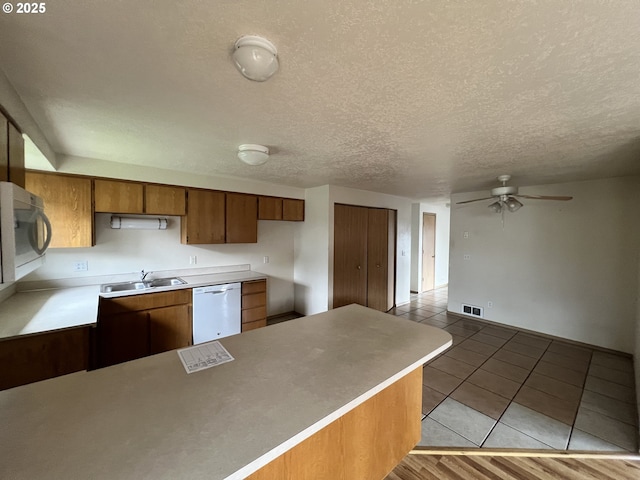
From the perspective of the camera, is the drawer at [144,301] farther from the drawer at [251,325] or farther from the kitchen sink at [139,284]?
the drawer at [251,325]

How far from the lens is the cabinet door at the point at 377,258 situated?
4.67 m

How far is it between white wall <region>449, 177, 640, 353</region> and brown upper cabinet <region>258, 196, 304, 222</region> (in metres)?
3.02

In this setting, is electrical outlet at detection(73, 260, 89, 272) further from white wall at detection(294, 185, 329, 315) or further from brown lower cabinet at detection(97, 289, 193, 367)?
white wall at detection(294, 185, 329, 315)

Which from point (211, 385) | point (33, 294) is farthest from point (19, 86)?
point (33, 294)

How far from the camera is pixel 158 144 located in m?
2.25

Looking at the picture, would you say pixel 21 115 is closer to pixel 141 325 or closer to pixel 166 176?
pixel 166 176

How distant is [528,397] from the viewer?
2.41 metres

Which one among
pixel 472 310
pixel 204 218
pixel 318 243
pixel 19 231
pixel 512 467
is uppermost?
pixel 204 218

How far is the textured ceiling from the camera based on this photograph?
2.95 ft

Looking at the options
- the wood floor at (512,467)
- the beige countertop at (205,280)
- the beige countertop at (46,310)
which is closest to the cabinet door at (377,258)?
the beige countertop at (205,280)

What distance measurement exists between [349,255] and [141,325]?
2.98 m

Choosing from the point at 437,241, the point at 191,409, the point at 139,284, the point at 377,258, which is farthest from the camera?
the point at 437,241

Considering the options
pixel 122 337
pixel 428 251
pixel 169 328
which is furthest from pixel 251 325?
pixel 428 251

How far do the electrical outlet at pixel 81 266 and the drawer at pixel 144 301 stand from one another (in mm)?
703
